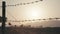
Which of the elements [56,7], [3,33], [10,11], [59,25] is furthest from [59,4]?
[3,33]

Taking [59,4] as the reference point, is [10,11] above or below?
below

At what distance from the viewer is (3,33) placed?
1.49m

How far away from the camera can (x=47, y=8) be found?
2498 mm

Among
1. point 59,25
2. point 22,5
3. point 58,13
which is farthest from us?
point 22,5

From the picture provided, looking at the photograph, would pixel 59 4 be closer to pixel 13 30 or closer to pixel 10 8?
pixel 10 8

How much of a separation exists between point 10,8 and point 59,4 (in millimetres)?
1017

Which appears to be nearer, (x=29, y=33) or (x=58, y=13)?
(x=29, y=33)

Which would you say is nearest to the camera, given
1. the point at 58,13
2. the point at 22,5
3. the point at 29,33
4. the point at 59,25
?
the point at 59,25

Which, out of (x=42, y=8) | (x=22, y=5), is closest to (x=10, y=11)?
(x=22, y=5)

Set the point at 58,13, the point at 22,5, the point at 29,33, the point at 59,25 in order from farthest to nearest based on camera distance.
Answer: the point at 22,5, the point at 58,13, the point at 29,33, the point at 59,25

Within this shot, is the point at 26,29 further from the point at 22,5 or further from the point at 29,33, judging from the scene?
the point at 22,5

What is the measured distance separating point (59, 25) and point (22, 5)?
1449 mm

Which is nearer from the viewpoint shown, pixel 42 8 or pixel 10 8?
pixel 42 8

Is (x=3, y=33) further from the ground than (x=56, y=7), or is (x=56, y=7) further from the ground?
(x=56, y=7)
